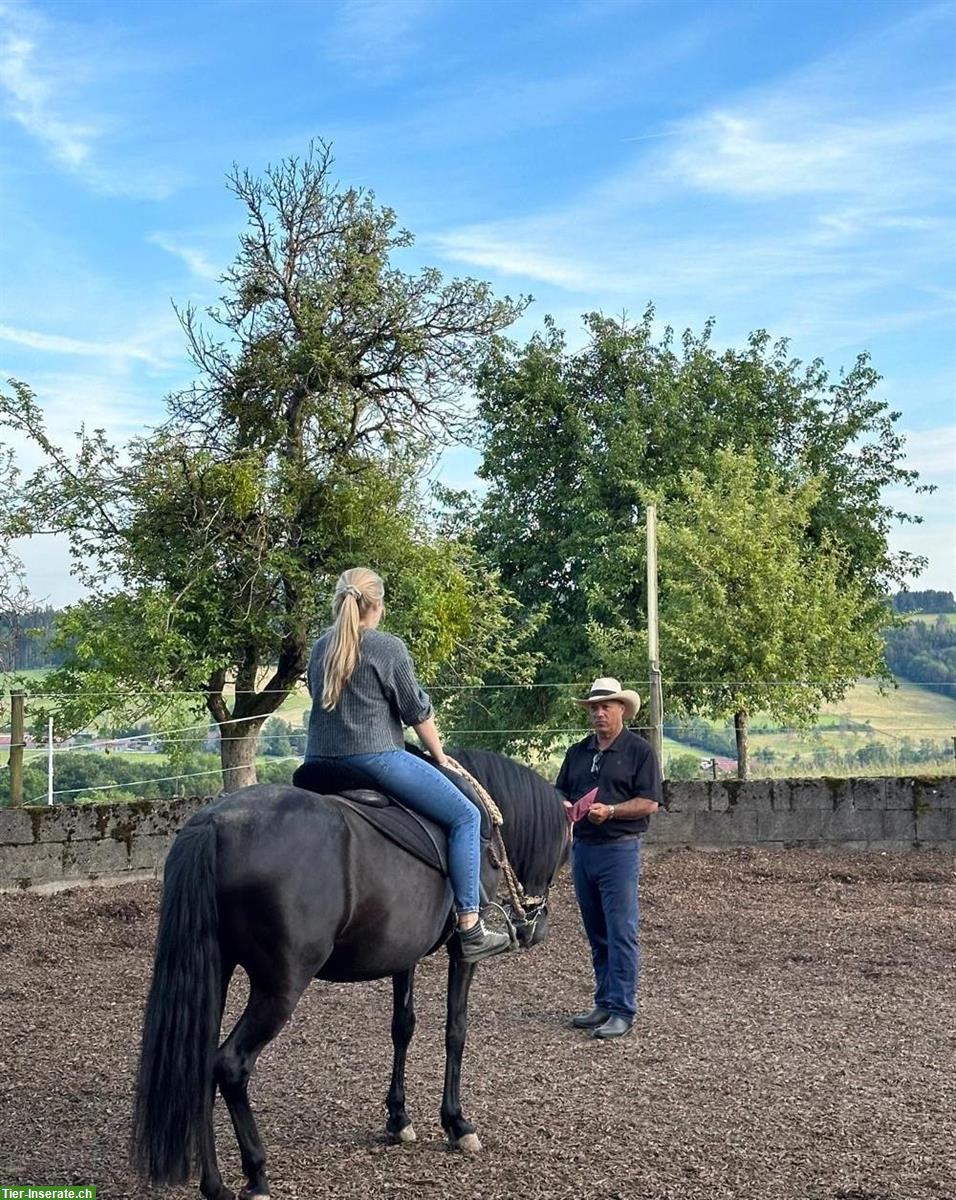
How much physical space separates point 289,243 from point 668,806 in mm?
9628

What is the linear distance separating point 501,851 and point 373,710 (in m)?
1.14

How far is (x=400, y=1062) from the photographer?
5.67 meters

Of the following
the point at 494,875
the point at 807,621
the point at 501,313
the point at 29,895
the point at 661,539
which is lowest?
the point at 29,895

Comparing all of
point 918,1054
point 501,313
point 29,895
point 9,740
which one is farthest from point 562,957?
point 501,313

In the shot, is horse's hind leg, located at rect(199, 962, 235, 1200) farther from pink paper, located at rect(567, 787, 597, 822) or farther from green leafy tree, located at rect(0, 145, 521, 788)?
green leafy tree, located at rect(0, 145, 521, 788)

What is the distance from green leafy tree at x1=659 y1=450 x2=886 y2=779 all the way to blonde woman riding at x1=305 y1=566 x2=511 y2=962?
43.5 feet

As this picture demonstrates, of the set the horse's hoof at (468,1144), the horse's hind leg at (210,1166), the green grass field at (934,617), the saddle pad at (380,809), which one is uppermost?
the green grass field at (934,617)

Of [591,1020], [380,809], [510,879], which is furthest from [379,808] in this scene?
[591,1020]

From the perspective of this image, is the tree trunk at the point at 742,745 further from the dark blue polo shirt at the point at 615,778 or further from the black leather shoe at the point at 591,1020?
the black leather shoe at the point at 591,1020

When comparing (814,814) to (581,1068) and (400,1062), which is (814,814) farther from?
(400,1062)

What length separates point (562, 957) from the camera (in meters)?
9.77

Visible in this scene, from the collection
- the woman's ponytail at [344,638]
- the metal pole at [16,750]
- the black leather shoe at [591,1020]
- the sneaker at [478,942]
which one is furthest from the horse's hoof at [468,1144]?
the metal pole at [16,750]

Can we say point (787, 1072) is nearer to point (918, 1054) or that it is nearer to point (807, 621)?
point (918, 1054)

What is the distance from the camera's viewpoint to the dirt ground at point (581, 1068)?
200 inches
